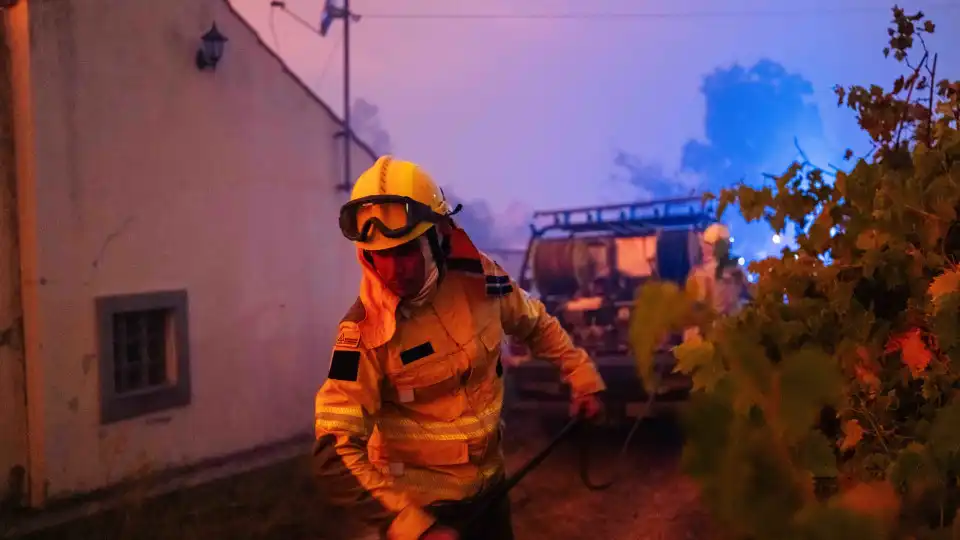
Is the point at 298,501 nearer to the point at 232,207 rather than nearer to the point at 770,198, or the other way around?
the point at 232,207

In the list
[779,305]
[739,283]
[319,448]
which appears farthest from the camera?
[319,448]

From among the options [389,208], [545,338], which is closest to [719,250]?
[389,208]

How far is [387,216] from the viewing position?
2260 millimetres

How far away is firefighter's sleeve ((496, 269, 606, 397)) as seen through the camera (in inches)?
110

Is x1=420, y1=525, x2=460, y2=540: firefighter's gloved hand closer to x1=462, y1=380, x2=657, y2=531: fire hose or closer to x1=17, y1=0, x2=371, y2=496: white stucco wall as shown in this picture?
x1=462, y1=380, x2=657, y2=531: fire hose

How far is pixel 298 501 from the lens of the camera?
19.6 feet

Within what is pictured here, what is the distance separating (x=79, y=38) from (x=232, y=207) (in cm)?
194

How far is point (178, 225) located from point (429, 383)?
512 cm

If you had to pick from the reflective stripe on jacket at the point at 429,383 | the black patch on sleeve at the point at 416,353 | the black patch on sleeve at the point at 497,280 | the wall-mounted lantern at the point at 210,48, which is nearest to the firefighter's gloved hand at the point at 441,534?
the reflective stripe on jacket at the point at 429,383

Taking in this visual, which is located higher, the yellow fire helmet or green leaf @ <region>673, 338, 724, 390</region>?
the yellow fire helmet

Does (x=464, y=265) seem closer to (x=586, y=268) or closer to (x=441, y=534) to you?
(x=441, y=534)

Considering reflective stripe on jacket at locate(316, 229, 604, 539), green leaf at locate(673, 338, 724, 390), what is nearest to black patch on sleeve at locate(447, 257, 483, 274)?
reflective stripe on jacket at locate(316, 229, 604, 539)

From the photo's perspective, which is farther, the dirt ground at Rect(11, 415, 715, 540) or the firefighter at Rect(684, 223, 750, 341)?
the dirt ground at Rect(11, 415, 715, 540)

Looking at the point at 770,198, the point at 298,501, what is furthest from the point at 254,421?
the point at 770,198
